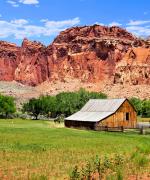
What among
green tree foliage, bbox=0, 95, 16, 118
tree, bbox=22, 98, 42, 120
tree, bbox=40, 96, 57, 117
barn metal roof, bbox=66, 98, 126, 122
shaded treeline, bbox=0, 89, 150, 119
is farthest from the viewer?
tree, bbox=22, 98, 42, 120

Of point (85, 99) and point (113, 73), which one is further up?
point (113, 73)

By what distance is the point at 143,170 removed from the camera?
19.3 meters

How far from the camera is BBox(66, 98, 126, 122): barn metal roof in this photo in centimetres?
5907

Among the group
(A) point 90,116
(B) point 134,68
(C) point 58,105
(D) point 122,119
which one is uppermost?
(B) point 134,68

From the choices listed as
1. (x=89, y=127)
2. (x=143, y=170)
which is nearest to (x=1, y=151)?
(x=143, y=170)

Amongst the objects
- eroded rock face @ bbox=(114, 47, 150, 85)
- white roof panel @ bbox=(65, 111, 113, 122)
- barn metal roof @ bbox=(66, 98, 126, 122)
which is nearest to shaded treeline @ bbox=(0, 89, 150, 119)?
barn metal roof @ bbox=(66, 98, 126, 122)

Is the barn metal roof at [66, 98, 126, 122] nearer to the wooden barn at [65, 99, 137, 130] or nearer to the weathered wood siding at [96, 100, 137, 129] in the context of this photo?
the wooden barn at [65, 99, 137, 130]

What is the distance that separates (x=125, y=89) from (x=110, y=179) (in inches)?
6258

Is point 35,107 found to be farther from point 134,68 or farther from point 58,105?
point 134,68

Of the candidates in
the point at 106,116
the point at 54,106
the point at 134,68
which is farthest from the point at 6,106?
the point at 134,68

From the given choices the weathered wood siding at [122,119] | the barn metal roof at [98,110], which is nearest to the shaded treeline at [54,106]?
the barn metal roof at [98,110]

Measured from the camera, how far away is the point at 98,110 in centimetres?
6231

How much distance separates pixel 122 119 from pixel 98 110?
3.77 metres

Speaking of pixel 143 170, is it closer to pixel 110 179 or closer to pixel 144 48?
pixel 110 179
